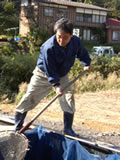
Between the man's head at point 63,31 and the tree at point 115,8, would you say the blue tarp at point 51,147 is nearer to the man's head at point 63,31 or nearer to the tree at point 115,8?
the man's head at point 63,31

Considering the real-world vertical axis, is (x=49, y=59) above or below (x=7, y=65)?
above

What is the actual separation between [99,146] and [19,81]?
243 inches

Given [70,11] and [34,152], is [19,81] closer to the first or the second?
[34,152]

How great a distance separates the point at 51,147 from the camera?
12.4 ft

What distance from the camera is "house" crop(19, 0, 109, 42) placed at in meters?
23.6

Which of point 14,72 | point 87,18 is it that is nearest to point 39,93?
point 14,72

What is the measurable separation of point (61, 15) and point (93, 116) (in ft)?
67.7

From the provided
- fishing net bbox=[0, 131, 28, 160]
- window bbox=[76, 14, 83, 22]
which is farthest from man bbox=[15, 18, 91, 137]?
window bbox=[76, 14, 83, 22]

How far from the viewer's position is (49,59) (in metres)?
2.99

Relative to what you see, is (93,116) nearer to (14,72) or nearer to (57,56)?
(57,56)

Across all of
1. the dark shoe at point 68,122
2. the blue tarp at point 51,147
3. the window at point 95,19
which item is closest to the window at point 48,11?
the window at point 95,19

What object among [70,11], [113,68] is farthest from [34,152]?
[70,11]

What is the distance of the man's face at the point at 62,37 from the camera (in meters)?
2.88

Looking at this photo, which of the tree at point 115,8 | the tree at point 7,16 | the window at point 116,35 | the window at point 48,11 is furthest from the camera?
the tree at point 115,8
